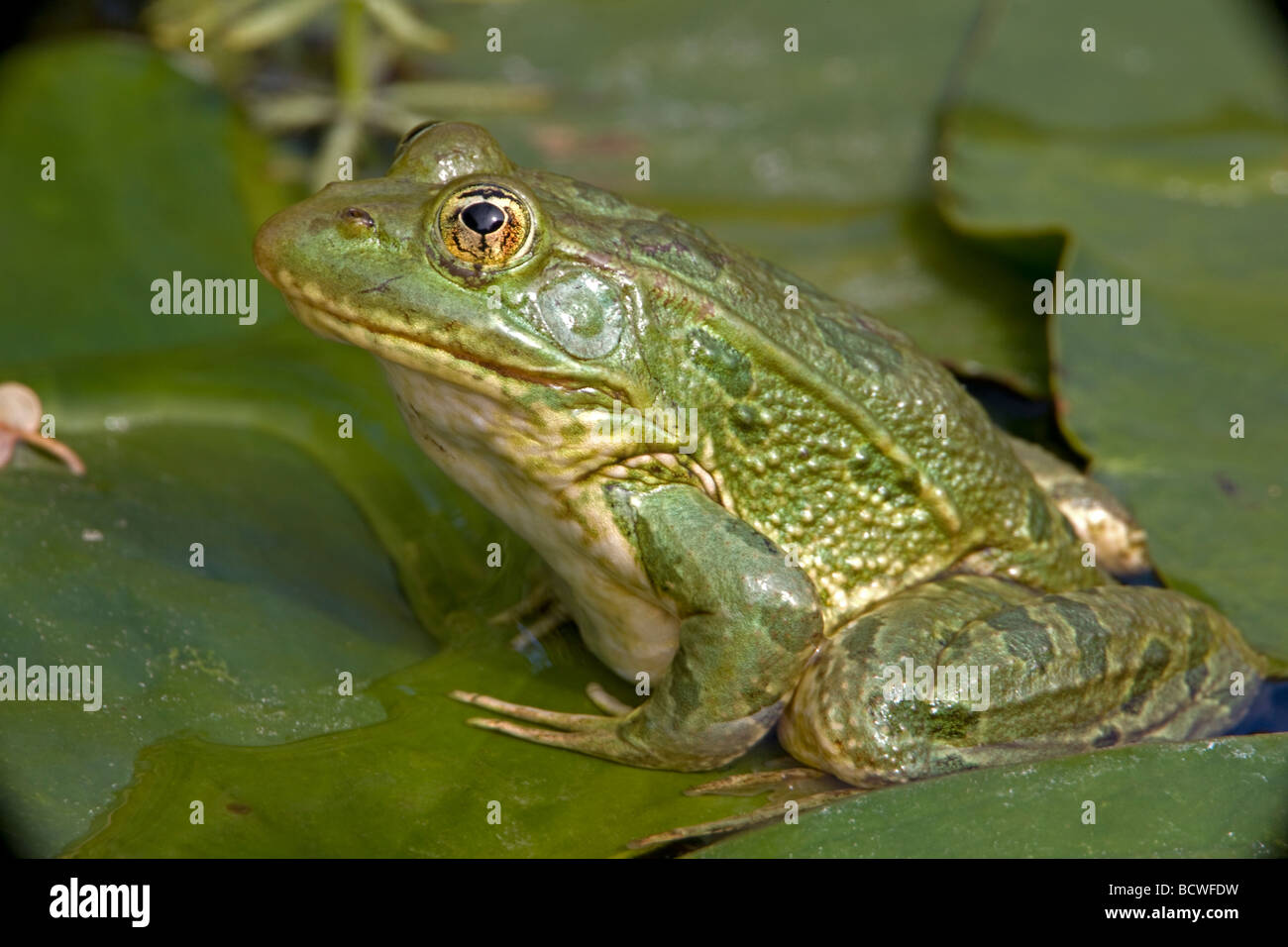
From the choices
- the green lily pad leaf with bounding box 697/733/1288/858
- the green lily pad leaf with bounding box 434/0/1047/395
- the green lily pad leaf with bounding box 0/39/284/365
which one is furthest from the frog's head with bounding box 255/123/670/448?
the green lily pad leaf with bounding box 434/0/1047/395

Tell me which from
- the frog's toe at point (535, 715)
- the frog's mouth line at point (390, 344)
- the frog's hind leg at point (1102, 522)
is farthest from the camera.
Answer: the frog's hind leg at point (1102, 522)

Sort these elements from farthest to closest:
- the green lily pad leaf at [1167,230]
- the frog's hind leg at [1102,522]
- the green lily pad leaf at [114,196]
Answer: the green lily pad leaf at [114,196], the green lily pad leaf at [1167,230], the frog's hind leg at [1102,522]

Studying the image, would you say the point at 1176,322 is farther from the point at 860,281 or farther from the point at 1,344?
the point at 1,344

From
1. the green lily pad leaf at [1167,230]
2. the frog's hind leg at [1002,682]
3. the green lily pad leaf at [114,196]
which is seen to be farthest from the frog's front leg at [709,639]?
the green lily pad leaf at [114,196]

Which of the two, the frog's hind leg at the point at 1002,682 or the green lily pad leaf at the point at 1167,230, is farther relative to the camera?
the green lily pad leaf at the point at 1167,230

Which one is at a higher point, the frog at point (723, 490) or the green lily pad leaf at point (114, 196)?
the green lily pad leaf at point (114, 196)

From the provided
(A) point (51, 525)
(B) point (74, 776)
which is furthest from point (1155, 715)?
(A) point (51, 525)

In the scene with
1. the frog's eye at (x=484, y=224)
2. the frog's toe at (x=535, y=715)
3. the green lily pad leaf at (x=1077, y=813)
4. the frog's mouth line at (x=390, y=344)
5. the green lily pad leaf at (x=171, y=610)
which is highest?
the frog's eye at (x=484, y=224)

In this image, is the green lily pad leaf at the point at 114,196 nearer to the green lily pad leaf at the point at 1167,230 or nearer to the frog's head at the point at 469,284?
the frog's head at the point at 469,284
